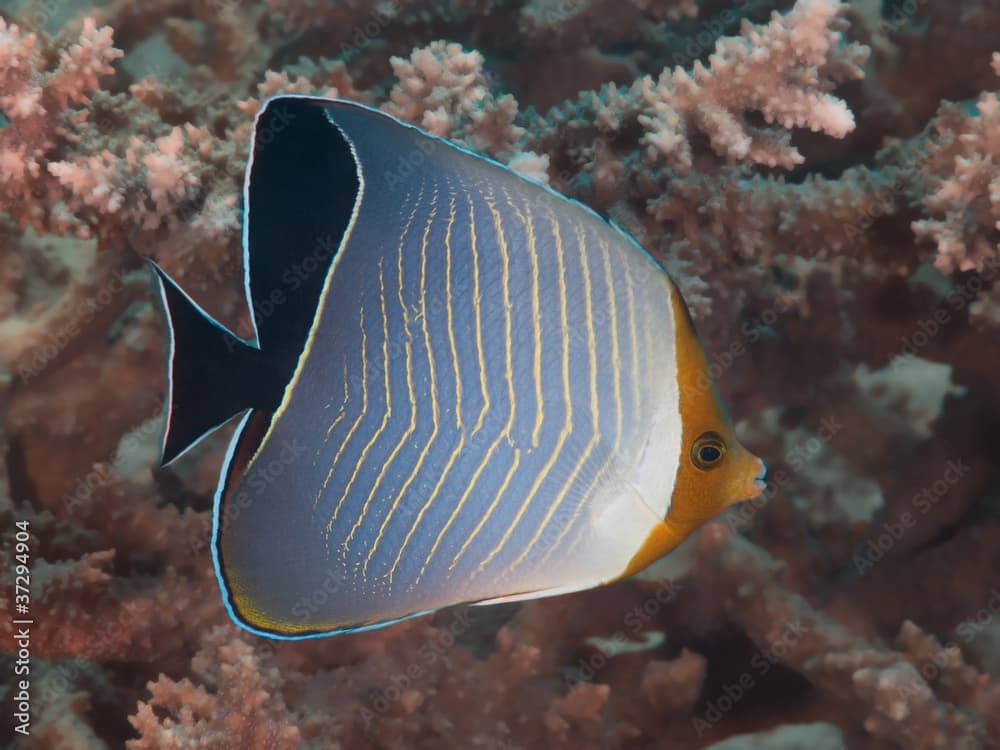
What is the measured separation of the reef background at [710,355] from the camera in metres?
1.75

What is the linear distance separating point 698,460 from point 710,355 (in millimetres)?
1042

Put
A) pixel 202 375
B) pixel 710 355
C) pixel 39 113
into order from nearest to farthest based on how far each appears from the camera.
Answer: pixel 202 375, pixel 39 113, pixel 710 355

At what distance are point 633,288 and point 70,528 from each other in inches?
59.1

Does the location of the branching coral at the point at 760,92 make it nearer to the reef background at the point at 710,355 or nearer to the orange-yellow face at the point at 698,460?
the reef background at the point at 710,355

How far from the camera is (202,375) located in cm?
100

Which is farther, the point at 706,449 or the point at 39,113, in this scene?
the point at 39,113

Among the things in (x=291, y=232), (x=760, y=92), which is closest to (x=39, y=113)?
(x=291, y=232)

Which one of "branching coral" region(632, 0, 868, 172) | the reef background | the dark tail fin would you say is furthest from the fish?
"branching coral" region(632, 0, 868, 172)

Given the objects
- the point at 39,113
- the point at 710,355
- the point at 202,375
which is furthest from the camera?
the point at 710,355

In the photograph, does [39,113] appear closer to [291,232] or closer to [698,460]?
[291,232]

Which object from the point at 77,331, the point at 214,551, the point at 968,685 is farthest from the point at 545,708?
the point at 77,331

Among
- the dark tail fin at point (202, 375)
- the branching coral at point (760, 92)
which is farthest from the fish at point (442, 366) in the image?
the branching coral at point (760, 92)

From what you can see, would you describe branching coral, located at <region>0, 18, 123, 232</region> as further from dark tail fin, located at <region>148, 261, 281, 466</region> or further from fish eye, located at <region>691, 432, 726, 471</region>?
fish eye, located at <region>691, 432, 726, 471</region>

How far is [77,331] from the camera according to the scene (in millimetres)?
2045
